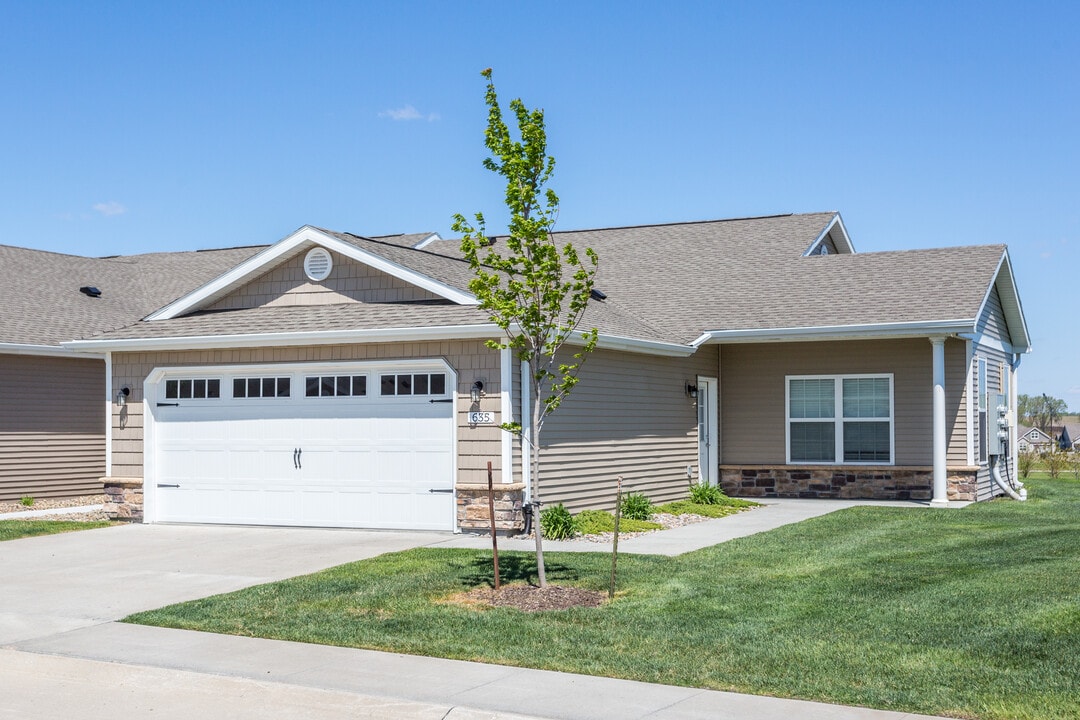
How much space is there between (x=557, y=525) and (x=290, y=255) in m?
5.64

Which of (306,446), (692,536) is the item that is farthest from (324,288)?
(692,536)

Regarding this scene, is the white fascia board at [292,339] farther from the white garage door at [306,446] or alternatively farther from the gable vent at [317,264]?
the gable vent at [317,264]

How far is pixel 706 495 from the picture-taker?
63.2 feet

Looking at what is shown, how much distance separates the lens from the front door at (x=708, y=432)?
2111cm

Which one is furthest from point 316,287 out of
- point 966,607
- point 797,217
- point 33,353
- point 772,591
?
point 797,217

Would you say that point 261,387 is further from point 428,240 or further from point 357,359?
point 428,240

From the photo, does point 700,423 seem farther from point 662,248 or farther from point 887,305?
point 662,248

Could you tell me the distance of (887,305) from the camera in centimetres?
1969

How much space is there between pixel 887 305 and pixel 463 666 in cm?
1359

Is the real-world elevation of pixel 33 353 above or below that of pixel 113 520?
above

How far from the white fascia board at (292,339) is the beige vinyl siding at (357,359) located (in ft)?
0.52

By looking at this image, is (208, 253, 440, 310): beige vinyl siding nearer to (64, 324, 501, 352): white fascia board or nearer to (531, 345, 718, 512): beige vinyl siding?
(64, 324, 501, 352): white fascia board

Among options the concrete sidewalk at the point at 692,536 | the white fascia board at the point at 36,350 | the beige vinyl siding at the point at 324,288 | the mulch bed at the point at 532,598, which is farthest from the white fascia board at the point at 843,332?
the white fascia board at the point at 36,350

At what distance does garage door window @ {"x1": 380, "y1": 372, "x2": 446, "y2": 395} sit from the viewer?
1547 centimetres
